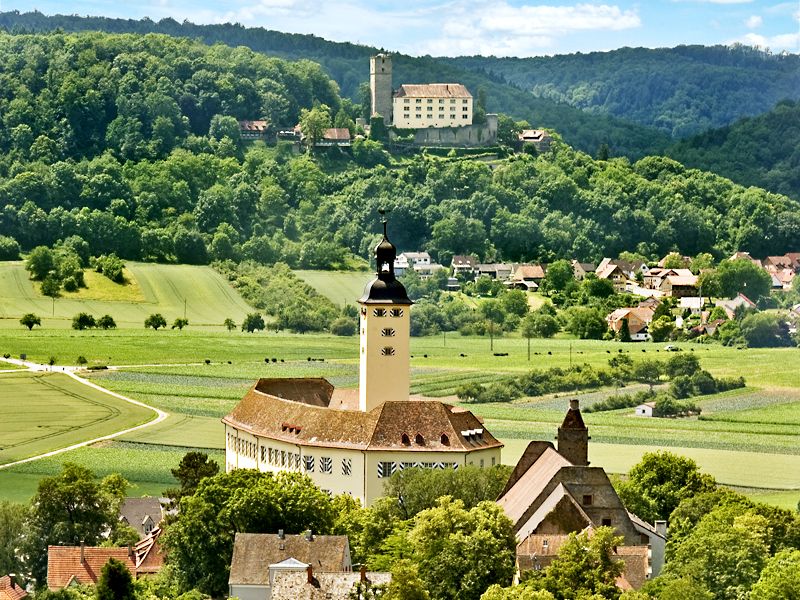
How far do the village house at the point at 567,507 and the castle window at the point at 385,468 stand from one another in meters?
6.02

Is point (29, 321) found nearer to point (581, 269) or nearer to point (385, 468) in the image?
point (581, 269)

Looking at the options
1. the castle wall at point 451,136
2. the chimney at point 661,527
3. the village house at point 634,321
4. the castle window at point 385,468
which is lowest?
the village house at point 634,321

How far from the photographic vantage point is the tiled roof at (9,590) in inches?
1704

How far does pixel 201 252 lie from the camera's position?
154625 mm

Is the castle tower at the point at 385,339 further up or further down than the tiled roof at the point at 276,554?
further up

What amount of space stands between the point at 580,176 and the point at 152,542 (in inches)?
6001

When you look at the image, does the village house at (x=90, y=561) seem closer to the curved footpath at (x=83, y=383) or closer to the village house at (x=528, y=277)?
the curved footpath at (x=83, y=383)

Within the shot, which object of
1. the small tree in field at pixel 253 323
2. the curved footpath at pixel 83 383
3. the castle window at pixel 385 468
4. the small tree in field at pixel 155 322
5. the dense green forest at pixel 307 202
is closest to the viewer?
the castle window at pixel 385 468

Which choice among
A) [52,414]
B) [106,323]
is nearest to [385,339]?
[52,414]

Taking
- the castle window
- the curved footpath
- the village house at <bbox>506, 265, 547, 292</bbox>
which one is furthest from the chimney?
the village house at <bbox>506, 265, 547, 292</bbox>

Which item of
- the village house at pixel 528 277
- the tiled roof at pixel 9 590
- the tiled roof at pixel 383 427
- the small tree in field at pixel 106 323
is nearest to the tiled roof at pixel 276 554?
the tiled roof at pixel 9 590

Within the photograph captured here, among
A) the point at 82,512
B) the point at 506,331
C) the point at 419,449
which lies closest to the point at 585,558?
the point at 419,449

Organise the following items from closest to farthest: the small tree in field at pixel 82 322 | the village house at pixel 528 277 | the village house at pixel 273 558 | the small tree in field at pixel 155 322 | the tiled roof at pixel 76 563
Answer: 1. the village house at pixel 273 558
2. the tiled roof at pixel 76 563
3. the small tree in field at pixel 82 322
4. the small tree in field at pixel 155 322
5. the village house at pixel 528 277

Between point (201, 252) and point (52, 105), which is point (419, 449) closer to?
point (201, 252)
